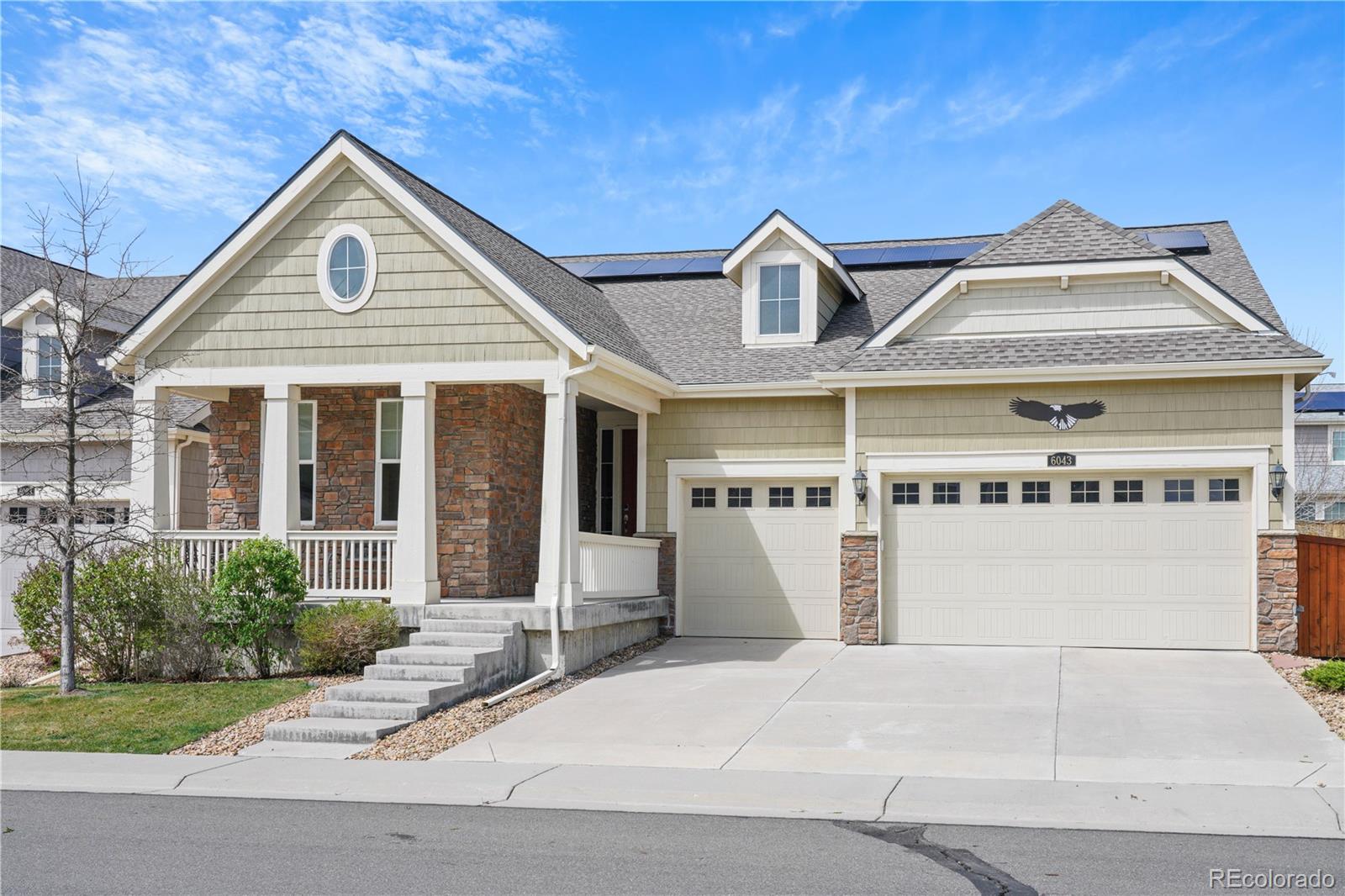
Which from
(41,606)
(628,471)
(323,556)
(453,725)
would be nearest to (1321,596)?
(628,471)

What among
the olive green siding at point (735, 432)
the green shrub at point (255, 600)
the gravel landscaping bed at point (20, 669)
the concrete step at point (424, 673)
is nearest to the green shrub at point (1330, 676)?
the olive green siding at point (735, 432)

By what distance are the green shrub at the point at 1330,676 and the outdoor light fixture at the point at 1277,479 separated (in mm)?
2695

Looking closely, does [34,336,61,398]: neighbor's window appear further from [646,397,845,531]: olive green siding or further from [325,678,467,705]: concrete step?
[325,678,467,705]: concrete step

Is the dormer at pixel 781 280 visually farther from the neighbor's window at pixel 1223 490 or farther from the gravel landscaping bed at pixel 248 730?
the gravel landscaping bed at pixel 248 730

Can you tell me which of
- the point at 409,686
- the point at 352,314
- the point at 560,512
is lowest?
the point at 409,686

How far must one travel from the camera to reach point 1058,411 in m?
15.8

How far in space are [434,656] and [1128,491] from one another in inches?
353

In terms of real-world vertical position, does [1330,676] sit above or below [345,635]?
below

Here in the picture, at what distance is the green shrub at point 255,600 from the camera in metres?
14.1

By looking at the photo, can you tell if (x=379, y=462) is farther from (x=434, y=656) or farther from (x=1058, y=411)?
(x=1058, y=411)

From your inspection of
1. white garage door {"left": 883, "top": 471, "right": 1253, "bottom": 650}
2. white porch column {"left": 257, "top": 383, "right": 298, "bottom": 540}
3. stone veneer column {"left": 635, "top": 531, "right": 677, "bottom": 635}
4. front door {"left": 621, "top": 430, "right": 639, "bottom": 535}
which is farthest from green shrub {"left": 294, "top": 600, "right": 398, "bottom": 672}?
white garage door {"left": 883, "top": 471, "right": 1253, "bottom": 650}

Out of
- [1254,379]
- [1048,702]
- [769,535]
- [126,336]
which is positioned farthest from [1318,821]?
[126,336]

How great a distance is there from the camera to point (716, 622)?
17516mm

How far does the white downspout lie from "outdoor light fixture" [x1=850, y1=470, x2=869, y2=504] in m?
4.02
